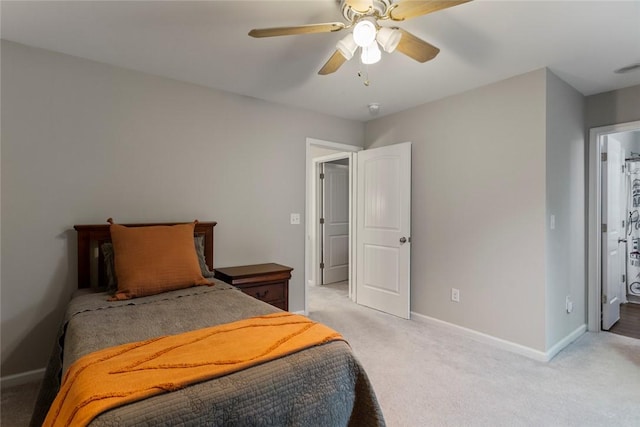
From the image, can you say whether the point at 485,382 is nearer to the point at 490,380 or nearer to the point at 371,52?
the point at 490,380

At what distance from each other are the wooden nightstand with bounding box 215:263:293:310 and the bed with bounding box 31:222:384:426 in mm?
584

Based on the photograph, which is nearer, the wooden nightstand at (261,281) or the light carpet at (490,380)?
the light carpet at (490,380)

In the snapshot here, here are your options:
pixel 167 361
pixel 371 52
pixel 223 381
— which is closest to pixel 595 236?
pixel 371 52

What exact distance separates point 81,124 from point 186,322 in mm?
1864

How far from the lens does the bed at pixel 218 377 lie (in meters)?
1.00

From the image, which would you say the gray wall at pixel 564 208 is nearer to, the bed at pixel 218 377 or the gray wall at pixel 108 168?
the bed at pixel 218 377

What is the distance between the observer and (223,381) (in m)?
1.09

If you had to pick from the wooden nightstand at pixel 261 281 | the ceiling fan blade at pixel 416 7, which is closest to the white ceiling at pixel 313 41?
the ceiling fan blade at pixel 416 7

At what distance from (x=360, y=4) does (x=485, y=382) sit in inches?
99.3

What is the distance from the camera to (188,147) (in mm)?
2961

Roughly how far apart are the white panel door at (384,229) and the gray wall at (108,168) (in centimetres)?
110

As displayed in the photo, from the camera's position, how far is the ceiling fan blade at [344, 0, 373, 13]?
1.51m

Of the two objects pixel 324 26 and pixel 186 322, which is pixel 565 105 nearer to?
pixel 324 26

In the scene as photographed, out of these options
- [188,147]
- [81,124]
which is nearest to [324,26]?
[188,147]
